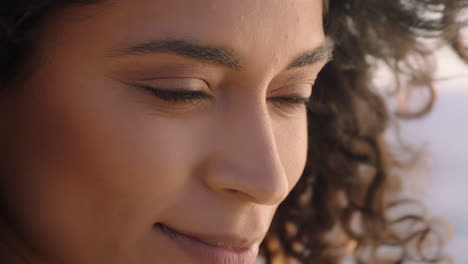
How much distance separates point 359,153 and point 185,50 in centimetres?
126

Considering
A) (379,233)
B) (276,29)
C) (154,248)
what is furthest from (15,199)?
(379,233)

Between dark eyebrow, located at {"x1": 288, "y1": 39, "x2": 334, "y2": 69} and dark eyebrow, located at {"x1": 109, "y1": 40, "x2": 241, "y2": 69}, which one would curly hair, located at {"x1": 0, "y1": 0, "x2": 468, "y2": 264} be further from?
dark eyebrow, located at {"x1": 109, "y1": 40, "x2": 241, "y2": 69}

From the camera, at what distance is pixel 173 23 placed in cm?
152

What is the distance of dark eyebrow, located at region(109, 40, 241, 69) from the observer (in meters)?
1.51

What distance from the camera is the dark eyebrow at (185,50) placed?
1.51 meters

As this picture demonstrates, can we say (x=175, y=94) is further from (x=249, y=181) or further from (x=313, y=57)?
(x=313, y=57)

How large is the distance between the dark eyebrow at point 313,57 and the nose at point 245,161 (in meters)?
0.16

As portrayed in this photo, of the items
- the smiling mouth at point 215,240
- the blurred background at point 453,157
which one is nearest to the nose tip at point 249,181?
the smiling mouth at point 215,240

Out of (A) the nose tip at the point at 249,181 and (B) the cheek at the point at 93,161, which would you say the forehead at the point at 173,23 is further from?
(A) the nose tip at the point at 249,181

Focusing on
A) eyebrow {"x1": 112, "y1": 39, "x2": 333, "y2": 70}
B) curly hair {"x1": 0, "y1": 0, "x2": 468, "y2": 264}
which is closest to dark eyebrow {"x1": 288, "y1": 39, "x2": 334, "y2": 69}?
eyebrow {"x1": 112, "y1": 39, "x2": 333, "y2": 70}

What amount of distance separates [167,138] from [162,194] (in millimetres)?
116

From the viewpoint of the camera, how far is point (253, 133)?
1.59m

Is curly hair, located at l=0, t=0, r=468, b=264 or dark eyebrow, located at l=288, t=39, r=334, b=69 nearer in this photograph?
dark eyebrow, located at l=288, t=39, r=334, b=69

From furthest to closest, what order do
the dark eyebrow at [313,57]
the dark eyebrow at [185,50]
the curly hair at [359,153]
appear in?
the curly hair at [359,153] < the dark eyebrow at [313,57] < the dark eyebrow at [185,50]
